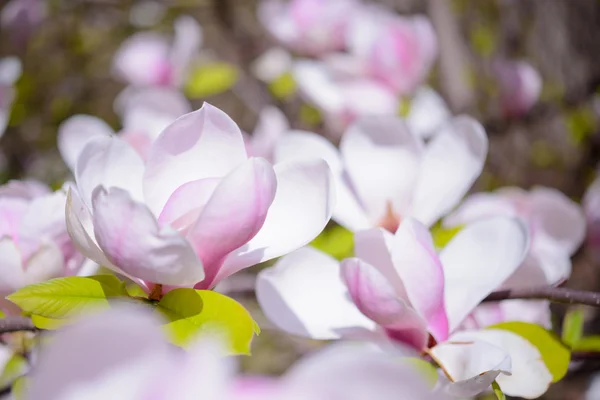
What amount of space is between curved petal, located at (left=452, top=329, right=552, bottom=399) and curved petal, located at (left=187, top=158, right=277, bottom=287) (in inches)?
8.7

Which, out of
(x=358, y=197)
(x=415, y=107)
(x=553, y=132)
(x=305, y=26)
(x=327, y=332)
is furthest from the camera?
(x=553, y=132)

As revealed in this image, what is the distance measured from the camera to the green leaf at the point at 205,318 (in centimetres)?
44

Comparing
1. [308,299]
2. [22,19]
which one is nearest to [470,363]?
[308,299]

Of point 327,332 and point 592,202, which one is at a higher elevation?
point 327,332

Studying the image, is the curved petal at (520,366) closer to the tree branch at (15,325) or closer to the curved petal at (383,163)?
the curved petal at (383,163)

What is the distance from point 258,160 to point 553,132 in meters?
2.74

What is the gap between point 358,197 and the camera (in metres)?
0.66

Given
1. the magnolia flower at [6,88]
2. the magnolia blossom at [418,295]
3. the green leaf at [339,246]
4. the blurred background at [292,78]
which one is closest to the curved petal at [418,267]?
the magnolia blossom at [418,295]

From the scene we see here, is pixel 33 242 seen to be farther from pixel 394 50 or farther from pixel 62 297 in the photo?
pixel 394 50

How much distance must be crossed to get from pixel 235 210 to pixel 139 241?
0.23 feet

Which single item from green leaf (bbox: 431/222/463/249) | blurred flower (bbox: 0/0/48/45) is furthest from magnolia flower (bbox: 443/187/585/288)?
blurred flower (bbox: 0/0/48/45)

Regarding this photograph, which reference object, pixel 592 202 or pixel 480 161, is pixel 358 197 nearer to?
pixel 480 161

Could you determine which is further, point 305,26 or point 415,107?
point 305,26

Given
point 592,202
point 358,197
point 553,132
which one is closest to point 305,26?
point 592,202
